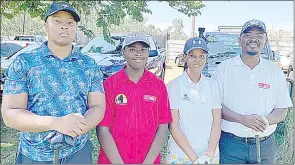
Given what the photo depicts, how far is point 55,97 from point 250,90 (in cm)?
130

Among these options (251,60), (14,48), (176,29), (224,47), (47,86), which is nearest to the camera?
(47,86)

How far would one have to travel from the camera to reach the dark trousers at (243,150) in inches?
103

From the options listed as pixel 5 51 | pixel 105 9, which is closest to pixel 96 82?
pixel 105 9

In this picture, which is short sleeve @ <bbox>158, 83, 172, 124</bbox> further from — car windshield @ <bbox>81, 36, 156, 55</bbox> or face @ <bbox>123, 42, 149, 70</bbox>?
car windshield @ <bbox>81, 36, 156, 55</bbox>

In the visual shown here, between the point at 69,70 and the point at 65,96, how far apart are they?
15 cm

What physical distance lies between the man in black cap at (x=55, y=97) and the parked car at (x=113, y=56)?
216 centimetres

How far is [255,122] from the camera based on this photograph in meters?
2.51

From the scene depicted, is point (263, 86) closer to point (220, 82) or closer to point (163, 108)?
point (220, 82)

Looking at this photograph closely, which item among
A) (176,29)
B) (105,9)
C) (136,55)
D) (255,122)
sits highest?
(105,9)

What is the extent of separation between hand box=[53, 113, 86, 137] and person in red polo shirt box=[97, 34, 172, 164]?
0.36 metres

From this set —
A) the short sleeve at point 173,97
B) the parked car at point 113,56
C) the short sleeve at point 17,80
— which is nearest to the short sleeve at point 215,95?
the short sleeve at point 173,97

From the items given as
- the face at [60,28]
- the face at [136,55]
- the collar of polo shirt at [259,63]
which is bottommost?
the collar of polo shirt at [259,63]

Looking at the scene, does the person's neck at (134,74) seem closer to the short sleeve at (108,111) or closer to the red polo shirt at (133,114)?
the red polo shirt at (133,114)

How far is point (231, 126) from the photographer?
2676 mm
